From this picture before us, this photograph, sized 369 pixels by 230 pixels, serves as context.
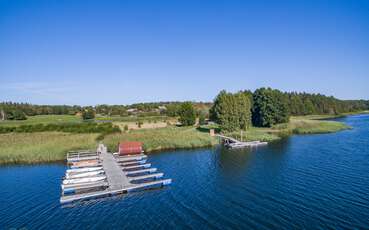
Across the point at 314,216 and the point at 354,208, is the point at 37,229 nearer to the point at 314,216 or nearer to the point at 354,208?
the point at 314,216

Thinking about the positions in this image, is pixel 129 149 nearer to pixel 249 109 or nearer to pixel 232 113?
pixel 232 113

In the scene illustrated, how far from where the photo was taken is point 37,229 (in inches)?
668

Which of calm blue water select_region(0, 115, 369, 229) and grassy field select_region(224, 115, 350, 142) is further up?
grassy field select_region(224, 115, 350, 142)

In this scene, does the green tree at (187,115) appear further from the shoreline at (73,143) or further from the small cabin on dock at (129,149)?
the small cabin on dock at (129,149)

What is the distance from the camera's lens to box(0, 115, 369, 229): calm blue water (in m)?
17.3

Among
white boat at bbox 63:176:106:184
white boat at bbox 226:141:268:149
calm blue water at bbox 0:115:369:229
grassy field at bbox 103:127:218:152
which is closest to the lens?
calm blue water at bbox 0:115:369:229

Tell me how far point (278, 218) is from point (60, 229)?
14.6 metres

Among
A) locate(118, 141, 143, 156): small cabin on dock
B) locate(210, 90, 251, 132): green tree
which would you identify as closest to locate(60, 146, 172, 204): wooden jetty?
locate(118, 141, 143, 156): small cabin on dock

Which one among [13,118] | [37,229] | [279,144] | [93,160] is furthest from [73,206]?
[13,118]

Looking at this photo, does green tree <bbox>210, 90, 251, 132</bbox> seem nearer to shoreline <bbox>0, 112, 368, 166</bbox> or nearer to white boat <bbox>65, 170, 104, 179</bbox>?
shoreline <bbox>0, 112, 368, 166</bbox>

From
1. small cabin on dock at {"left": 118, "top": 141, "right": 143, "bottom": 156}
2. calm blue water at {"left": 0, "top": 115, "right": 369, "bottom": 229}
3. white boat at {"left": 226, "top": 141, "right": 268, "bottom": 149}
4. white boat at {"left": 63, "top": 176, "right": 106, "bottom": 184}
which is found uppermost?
small cabin on dock at {"left": 118, "top": 141, "right": 143, "bottom": 156}

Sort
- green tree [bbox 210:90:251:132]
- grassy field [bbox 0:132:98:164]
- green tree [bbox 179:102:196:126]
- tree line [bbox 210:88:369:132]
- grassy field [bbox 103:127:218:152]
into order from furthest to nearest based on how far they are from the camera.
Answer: green tree [bbox 179:102:196:126]
tree line [bbox 210:88:369:132]
green tree [bbox 210:90:251:132]
grassy field [bbox 103:127:218:152]
grassy field [bbox 0:132:98:164]

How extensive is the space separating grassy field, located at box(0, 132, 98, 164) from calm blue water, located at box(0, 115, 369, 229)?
308 centimetres

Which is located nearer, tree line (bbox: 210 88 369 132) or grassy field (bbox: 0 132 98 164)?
grassy field (bbox: 0 132 98 164)
